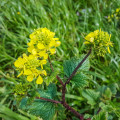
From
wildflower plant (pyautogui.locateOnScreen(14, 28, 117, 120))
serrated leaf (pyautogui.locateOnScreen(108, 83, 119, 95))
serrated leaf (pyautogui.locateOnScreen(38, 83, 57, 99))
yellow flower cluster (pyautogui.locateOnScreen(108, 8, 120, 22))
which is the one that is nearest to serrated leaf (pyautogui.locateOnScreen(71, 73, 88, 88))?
wildflower plant (pyautogui.locateOnScreen(14, 28, 117, 120))

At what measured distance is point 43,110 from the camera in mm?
1364

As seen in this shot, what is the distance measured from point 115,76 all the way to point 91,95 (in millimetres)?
505

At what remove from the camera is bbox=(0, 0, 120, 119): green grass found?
2059 millimetres

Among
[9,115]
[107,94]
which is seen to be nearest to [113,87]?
[107,94]

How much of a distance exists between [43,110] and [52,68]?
499 millimetres

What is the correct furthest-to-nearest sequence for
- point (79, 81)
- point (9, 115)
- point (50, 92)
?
point (9, 115), point (50, 92), point (79, 81)

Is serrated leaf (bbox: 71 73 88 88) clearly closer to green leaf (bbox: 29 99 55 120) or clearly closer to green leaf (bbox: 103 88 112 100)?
green leaf (bbox: 29 99 55 120)

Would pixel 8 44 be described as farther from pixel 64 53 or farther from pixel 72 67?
pixel 72 67

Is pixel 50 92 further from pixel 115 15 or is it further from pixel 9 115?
pixel 115 15

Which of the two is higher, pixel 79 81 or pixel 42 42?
pixel 42 42

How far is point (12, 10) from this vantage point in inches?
99.3

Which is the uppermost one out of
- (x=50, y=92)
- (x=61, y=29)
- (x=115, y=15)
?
(x=115, y=15)

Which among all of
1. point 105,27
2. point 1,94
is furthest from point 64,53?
point 1,94

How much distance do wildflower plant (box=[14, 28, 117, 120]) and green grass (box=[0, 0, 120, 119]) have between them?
395 mm
